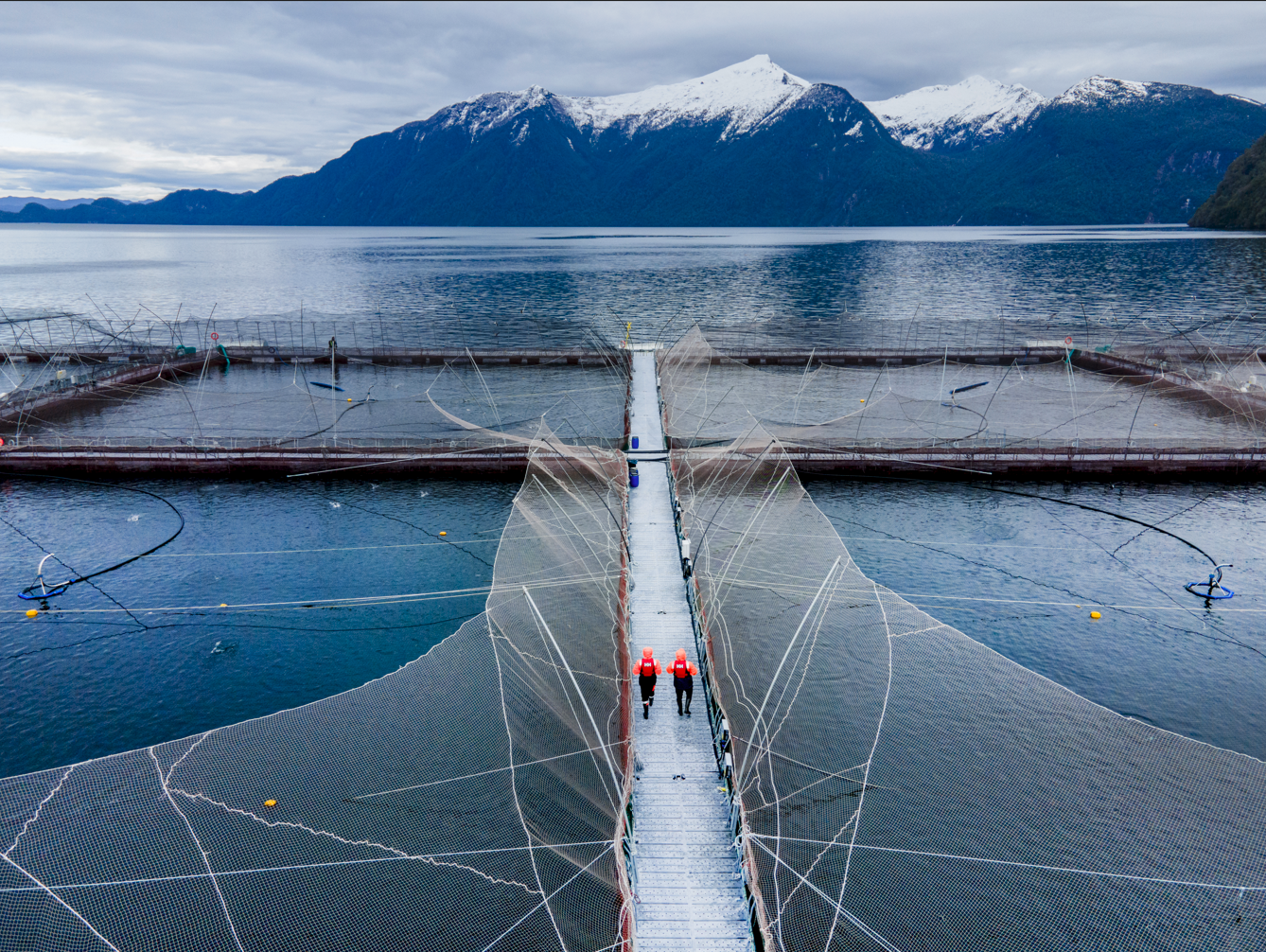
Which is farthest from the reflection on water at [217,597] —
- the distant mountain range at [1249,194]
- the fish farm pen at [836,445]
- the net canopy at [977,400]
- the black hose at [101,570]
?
the distant mountain range at [1249,194]

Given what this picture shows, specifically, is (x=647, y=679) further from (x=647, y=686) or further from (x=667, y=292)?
(x=667, y=292)

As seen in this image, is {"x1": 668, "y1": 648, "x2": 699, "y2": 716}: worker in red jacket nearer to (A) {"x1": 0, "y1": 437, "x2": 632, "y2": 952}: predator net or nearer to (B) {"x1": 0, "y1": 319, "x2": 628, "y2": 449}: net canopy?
(A) {"x1": 0, "y1": 437, "x2": 632, "y2": 952}: predator net

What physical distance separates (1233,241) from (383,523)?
200298 mm

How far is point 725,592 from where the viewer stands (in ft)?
78.4

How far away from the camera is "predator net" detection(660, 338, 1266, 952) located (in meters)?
13.7

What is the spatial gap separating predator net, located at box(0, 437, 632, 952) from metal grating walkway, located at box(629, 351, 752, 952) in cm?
59

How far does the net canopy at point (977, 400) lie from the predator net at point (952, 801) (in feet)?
62.6

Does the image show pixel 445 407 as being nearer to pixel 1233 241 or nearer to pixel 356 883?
pixel 356 883

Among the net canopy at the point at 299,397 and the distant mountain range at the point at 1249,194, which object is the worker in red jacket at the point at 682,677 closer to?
the net canopy at the point at 299,397

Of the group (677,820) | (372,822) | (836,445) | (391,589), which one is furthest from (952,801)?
(836,445)

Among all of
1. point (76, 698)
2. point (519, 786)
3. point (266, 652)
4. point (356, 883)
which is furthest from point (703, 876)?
point (76, 698)

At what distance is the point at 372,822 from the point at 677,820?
6.53m

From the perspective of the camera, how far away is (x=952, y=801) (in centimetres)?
1688

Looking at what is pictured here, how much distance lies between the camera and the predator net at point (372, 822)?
13391 mm
